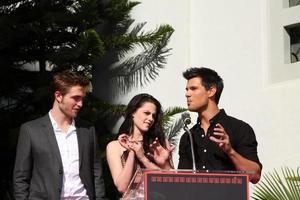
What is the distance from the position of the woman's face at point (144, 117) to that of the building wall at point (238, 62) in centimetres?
176

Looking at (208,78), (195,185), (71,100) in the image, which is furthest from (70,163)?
(195,185)

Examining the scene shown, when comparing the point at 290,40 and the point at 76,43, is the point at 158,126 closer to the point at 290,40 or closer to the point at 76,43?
the point at 290,40

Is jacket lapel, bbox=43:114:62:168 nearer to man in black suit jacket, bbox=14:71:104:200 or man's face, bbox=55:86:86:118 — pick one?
man in black suit jacket, bbox=14:71:104:200

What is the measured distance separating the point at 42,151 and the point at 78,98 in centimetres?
39

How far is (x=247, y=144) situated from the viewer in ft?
15.3

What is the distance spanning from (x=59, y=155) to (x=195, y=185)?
1.33 m

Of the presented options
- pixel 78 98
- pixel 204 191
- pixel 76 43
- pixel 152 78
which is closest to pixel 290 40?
pixel 152 78

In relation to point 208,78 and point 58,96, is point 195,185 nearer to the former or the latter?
point 208,78

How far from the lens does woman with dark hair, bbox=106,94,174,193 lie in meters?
4.82

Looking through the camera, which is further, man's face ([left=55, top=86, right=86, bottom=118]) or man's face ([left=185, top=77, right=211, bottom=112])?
man's face ([left=55, top=86, right=86, bottom=118])

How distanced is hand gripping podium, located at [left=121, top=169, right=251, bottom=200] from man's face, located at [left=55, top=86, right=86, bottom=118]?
4.05 feet

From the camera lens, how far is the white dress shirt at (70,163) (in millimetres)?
4938

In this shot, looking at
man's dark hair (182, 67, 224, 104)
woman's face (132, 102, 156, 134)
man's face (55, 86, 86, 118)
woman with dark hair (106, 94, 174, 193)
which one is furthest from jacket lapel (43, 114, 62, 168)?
man's dark hair (182, 67, 224, 104)

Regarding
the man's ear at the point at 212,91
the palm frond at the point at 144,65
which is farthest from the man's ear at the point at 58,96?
the palm frond at the point at 144,65
